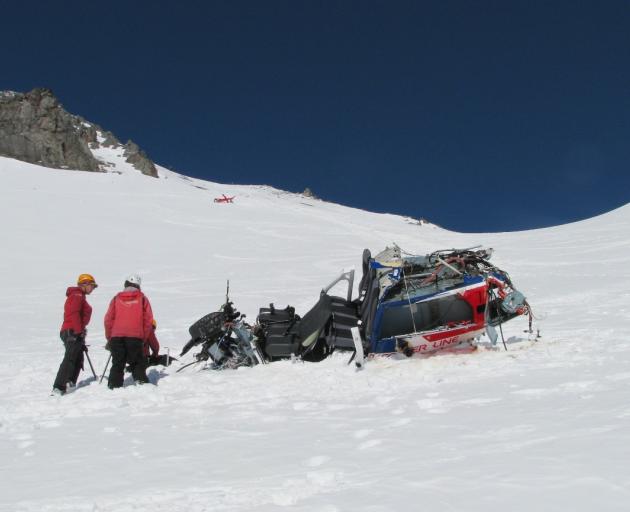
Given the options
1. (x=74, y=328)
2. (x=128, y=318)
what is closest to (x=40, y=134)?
(x=74, y=328)

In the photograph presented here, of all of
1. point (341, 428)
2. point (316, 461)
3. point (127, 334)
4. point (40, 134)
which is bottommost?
point (316, 461)

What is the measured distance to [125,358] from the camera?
25.3ft

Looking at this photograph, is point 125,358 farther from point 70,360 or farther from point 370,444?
point 370,444

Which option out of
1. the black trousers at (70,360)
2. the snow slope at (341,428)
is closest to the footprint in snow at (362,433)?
the snow slope at (341,428)

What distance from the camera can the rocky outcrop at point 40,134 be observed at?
269 feet

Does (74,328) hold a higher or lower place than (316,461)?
higher

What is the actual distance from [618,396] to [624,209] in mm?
33826

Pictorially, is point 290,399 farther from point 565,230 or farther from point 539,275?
point 565,230

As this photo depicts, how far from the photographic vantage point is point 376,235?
31.6m

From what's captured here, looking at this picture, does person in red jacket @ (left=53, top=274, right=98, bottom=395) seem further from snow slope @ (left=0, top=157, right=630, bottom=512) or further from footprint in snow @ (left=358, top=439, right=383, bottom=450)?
footprint in snow @ (left=358, top=439, right=383, bottom=450)

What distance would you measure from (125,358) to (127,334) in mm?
338

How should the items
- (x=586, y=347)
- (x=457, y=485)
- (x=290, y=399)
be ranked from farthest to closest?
(x=586, y=347) < (x=290, y=399) < (x=457, y=485)

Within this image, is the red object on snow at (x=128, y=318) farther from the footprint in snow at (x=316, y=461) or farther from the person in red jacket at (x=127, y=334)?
the footprint in snow at (x=316, y=461)

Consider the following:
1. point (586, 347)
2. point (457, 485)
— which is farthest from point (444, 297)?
point (457, 485)
